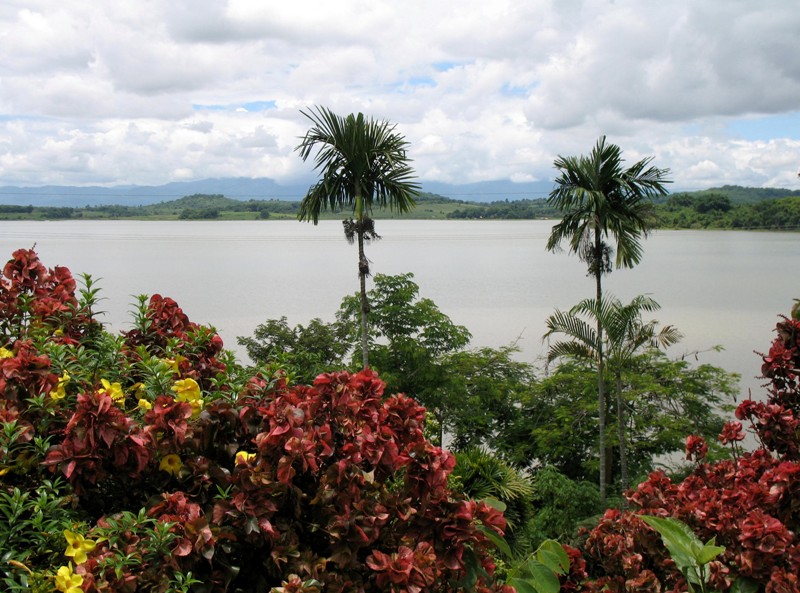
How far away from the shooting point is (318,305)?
37.6 metres

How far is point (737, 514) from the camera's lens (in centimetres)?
352

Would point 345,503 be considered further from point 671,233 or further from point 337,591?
point 671,233

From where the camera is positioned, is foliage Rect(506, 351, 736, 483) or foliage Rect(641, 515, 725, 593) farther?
foliage Rect(506, 351, 736, 483)

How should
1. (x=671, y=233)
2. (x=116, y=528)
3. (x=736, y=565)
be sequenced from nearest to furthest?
(x=116, y=528) < (x=736, y=565) < (x=671, y=233)

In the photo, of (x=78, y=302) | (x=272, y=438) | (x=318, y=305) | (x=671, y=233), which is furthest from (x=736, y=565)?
(x=671, y=233)

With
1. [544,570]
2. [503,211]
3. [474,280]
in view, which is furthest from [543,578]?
[503,211]

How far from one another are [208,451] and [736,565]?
7.80 ft

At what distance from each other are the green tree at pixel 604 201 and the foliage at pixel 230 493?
45.8ft

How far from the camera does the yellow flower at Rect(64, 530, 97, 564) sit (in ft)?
7.23

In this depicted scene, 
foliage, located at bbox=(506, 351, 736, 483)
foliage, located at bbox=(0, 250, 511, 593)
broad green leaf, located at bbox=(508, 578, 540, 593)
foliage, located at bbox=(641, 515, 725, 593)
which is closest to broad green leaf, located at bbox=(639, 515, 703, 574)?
foliage, located at bbox=(641, 515, 725, 593)

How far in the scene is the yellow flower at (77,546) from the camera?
86.8 inches

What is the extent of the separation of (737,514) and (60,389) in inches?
123

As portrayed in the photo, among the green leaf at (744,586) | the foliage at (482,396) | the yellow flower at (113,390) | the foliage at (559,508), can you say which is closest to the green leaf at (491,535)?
the green leaf at (744,586)

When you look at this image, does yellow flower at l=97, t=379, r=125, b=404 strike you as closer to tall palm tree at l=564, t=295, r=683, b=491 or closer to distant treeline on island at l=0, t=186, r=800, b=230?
tall palm tree at l=564, t=295, r=683, b=491
